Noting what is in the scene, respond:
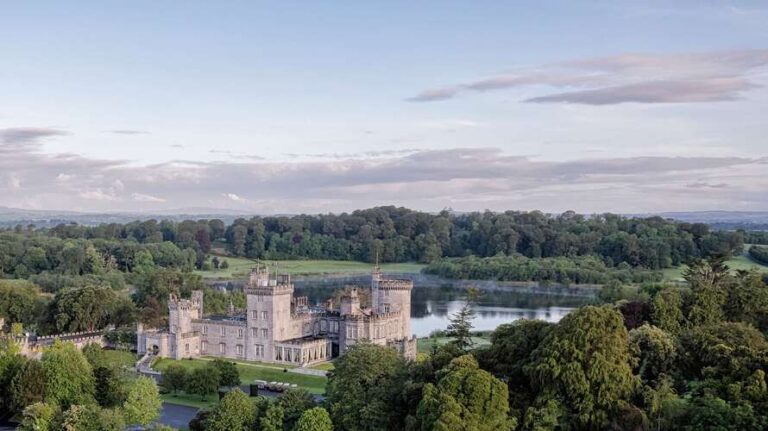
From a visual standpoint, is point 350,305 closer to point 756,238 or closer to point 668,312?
point 668,312

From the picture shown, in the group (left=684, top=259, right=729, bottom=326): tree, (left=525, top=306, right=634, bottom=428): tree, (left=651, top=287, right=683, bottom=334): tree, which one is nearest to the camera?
(left=525, top=306, right=634, bottom=428): tree

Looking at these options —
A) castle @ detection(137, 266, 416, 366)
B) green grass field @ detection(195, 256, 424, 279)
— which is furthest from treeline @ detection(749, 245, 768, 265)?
castle @ detection(137, 266, 416, 366)

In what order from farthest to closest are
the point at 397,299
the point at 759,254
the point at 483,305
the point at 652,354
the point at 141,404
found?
1. the point at 759,254
2. the point at 483,305
3. the point at 397,299
4. the point at 141,404
5. the point at 652,354

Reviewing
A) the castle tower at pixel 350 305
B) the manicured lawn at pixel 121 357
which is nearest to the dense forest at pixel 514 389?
the manicured lawn at pixel 121 357

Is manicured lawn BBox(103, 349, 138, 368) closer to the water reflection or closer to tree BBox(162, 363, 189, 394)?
tree BBox(162, 363, 189, 394)

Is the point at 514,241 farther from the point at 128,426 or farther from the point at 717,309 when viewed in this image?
the point at 128,426

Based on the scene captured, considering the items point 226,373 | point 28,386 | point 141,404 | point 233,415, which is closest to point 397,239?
point 226,373

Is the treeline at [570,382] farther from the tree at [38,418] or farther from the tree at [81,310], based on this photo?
the tree at [81,310]
